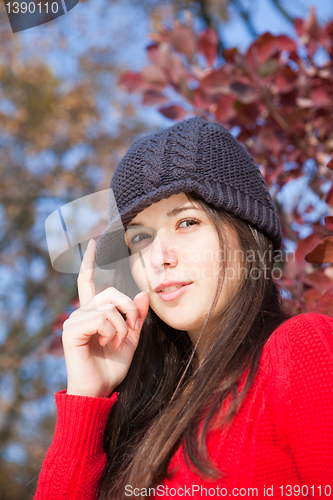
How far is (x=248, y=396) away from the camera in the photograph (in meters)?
1.00

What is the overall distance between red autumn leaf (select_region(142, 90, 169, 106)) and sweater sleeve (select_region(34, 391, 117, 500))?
135 centimetres

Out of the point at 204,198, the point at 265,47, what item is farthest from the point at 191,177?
the point at 265,47

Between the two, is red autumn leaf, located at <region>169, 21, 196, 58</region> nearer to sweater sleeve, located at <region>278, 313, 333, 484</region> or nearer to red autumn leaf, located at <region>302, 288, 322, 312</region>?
red autumn leaf, located at <region>302, 288, 322, 312</region>

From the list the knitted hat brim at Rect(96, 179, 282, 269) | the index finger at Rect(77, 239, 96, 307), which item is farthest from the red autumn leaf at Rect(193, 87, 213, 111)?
the index finger at Rect(77, 239, 96, 307)

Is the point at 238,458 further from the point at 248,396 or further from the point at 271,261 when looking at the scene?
the point at 271,261

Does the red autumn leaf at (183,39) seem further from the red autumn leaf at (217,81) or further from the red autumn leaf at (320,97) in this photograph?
the red autumn leaf at (320,97)

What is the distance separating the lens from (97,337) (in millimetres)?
1313

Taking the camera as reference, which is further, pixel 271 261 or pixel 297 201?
pixel 297 201

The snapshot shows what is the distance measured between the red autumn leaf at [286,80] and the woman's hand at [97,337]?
1.07 meters

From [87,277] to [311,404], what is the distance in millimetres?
827

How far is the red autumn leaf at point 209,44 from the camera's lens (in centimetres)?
175

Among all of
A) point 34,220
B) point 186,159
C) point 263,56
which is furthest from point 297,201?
point 34,220

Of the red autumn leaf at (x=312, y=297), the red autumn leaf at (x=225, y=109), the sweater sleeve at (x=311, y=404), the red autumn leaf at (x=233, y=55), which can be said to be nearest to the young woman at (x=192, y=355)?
the sweater sleeve at (x=311, y=404)

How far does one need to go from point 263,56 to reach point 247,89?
0.53 feet
